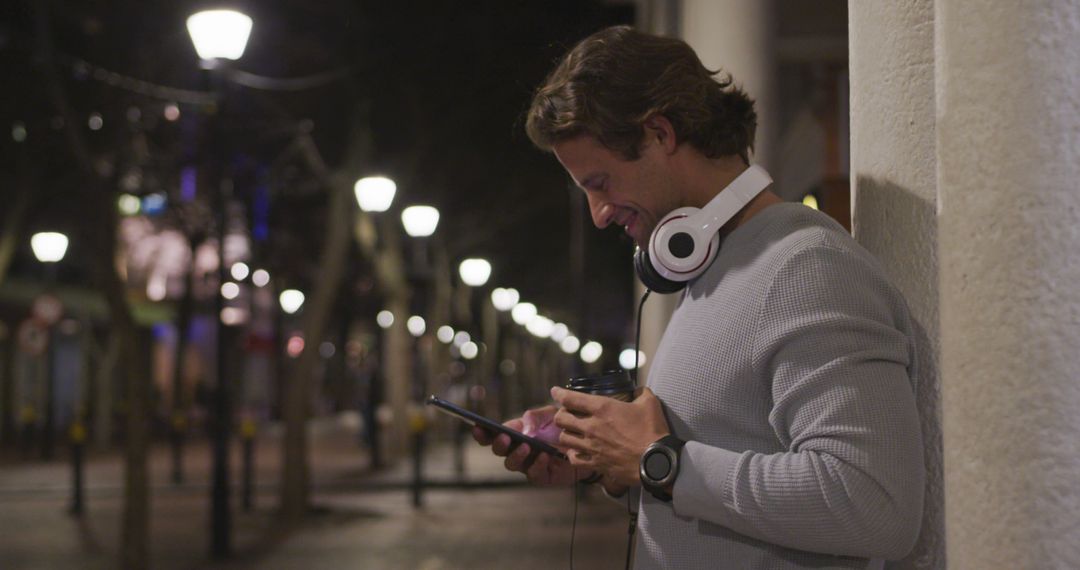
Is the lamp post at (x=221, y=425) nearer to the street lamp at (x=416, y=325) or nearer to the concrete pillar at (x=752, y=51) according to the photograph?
the concrete pillar at (x=752, y=51)

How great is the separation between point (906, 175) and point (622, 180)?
19.6 inches

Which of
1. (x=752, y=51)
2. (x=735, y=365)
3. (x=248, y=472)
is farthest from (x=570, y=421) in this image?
(x=248, y=472)

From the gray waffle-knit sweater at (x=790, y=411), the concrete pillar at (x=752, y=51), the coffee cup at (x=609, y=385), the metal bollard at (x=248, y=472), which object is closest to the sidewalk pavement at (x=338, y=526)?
the metal bollard at (x=248, y=472)

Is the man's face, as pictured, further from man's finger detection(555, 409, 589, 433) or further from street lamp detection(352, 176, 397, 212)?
street lamp detection(352, 176, 397, 212)

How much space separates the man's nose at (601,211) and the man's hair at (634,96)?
5.1 inches

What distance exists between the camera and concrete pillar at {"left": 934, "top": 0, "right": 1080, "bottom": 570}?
5.27ft

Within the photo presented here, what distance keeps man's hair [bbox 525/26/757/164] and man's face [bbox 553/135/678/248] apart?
0.9 inches

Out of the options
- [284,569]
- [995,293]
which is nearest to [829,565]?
[995,293]

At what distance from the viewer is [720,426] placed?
6.79 ft

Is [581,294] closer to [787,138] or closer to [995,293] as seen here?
[787,138]

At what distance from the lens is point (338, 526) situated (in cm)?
1625

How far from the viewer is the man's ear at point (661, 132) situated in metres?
2.21

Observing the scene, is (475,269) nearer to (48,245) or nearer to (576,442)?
(48,245)

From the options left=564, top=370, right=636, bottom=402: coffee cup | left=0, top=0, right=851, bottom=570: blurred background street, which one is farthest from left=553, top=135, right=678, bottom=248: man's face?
left=0, top=0, right=851, bottom=570: blurred background street
